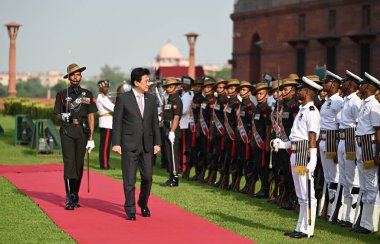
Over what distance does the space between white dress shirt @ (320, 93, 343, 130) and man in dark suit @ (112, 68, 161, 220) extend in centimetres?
245

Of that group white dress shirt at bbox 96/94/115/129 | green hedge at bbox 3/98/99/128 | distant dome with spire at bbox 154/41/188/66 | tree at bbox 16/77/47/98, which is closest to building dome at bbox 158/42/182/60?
distant dome with spire at bbox 154/41/188/66

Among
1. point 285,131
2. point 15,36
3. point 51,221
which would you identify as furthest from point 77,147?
point 15,36

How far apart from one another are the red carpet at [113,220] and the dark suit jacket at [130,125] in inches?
41.4

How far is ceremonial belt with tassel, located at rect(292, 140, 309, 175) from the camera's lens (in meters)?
11.9

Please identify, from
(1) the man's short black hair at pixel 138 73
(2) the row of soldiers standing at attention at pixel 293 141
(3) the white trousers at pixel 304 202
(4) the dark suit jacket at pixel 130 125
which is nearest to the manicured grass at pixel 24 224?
(4) the dark suit jacket at pixel 130 125

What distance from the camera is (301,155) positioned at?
472 inches

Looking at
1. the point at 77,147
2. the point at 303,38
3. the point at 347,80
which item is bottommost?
the point at 77,147

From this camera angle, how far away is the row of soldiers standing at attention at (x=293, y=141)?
39.8ft

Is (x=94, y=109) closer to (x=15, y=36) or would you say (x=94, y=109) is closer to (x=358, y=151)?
(x=358, y=151)

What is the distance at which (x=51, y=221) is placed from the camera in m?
13.2

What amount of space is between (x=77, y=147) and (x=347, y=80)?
4.14 metres

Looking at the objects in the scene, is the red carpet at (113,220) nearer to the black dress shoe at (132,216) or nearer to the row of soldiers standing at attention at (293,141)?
the black dress shoe at (132,216)

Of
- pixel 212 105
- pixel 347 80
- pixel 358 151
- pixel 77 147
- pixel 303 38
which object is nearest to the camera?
pixel 358 151

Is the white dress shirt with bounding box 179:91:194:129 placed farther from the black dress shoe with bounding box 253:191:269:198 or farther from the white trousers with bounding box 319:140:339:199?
the white trousers with bounding box 319:140:339:199
